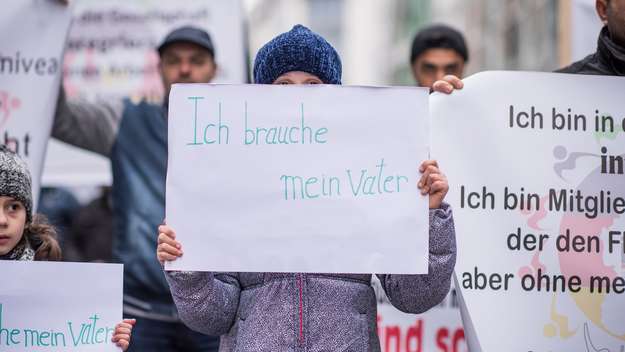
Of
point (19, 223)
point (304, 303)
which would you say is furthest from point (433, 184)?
point (19, 223)

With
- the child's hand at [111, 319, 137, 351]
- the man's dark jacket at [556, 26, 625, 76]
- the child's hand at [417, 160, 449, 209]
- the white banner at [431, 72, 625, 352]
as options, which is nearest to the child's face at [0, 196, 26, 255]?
the child's hand at [111, 319, 137, 351]

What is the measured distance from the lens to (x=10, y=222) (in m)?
3.35

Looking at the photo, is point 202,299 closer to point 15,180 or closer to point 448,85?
point 15,180

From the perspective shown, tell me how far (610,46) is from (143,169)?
2.16 meters

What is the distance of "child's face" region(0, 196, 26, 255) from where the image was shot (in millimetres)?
3316

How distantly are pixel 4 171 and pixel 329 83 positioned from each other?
3.51 feet

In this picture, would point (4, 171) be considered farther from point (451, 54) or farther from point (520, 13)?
point (520, 13)

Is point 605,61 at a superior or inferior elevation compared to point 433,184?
superior

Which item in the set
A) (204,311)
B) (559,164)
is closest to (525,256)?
(559,164)

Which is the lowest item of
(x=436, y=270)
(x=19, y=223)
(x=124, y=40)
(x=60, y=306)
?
(x=60, y=306)

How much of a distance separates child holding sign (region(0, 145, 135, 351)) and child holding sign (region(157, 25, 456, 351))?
289 mm

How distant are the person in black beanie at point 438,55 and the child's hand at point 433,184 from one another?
81.5 inches

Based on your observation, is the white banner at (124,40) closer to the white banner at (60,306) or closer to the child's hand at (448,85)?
the child's hand at (448,85)

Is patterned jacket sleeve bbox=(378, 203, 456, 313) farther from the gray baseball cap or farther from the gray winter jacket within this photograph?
the gray baseball cap
